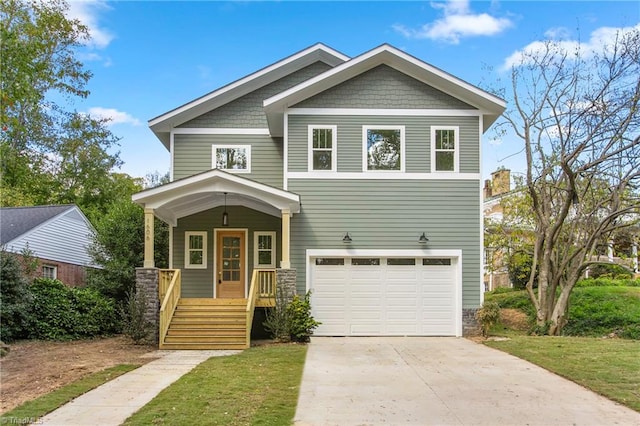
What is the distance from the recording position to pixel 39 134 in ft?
86.6

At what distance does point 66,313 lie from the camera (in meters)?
12.9

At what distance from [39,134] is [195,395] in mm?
24093

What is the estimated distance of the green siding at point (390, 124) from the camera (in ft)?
45.4

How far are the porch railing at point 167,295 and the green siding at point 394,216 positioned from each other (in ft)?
10.1

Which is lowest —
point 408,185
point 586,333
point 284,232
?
point 586,333

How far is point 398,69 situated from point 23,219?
1433cm

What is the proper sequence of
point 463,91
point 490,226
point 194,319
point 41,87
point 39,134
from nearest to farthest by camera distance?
point 194,319, point 463,91, point 490,226, point 41,87, point 39,134

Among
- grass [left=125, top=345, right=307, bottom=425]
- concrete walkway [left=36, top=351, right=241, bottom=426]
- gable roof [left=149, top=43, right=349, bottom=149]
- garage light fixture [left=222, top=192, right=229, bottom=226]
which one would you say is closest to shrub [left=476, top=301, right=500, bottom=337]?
Result: grass [left=125, top=345, right=307, bottom=425]

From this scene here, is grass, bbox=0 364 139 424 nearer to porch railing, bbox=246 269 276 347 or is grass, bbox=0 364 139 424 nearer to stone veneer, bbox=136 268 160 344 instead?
stone veneer, bbox=136 268 160 344

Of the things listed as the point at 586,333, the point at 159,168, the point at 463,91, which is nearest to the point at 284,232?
the point at 463,91

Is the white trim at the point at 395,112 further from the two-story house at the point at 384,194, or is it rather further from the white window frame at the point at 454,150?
the white window frame at the point at 454,150

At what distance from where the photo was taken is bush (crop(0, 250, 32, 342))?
11664 millimetres

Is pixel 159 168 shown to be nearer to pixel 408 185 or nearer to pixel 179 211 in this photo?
pixel 179 211

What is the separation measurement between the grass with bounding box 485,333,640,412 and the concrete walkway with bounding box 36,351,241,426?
5.99 metres
